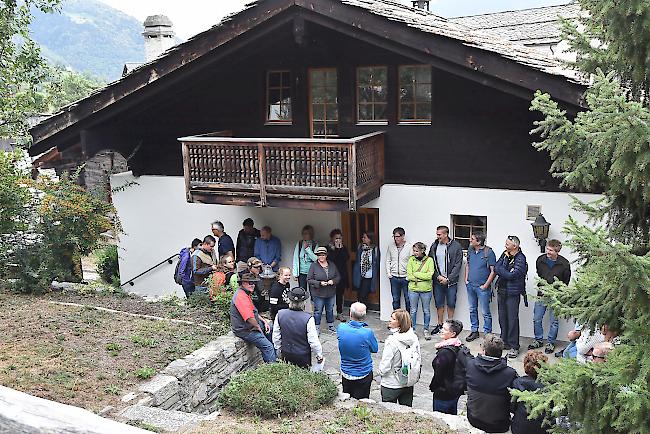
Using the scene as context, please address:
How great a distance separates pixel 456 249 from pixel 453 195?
1049 mm

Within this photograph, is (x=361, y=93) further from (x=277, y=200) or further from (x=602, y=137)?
(x=602, y=137)

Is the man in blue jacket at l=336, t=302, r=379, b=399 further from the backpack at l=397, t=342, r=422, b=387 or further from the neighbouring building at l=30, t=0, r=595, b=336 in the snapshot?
the neighbouring building at l=30, t=0, r=595, b=336

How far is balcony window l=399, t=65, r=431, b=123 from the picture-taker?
11.8 meters

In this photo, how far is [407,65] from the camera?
11852 millimetres

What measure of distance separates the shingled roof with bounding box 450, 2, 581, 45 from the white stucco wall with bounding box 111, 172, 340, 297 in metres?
8.78

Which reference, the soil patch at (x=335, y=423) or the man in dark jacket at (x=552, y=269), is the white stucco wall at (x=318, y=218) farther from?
the soil patch at (x=335, y=423)

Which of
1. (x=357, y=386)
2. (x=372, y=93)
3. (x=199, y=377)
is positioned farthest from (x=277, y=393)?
(x=372, y=93)

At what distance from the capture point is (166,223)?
1464 centimetres

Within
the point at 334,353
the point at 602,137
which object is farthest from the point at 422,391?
the point at 602,137

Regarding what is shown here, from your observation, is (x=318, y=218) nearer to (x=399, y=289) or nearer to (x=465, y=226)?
(x=399, y=289)

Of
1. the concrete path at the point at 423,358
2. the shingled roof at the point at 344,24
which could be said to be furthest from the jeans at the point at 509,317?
the shingled roof at the point at 344,24

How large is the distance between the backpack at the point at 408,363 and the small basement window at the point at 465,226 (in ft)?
15.8

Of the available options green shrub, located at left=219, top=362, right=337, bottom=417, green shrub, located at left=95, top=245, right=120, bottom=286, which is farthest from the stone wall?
green shrub, located at left=95, top=245, right=120, bottom=286

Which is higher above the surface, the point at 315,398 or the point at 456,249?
the point at 456,249
